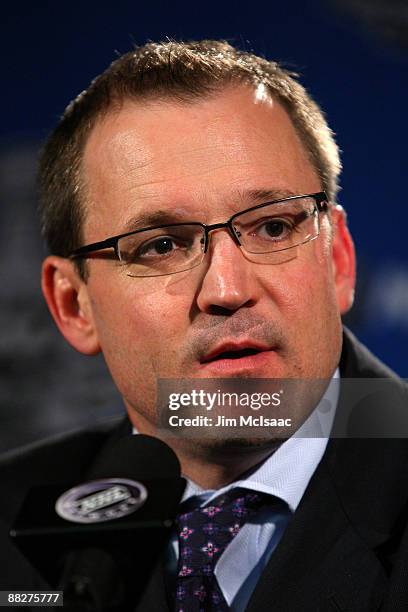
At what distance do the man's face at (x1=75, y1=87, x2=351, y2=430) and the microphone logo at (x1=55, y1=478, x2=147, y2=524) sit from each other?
457mm

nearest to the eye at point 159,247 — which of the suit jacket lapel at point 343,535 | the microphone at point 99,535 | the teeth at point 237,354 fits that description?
the teeth at point 237,354

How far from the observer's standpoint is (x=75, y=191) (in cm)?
176

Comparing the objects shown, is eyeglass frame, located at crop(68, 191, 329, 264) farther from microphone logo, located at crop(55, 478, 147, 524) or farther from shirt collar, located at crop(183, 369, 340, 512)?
microphone logo, located at crop(55, 478, 147, 524)

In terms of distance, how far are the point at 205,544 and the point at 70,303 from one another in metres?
0.73

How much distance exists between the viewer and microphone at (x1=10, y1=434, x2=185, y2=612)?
2.77 ft

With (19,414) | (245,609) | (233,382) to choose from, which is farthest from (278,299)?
(19,414)

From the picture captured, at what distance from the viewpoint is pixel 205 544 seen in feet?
4.40

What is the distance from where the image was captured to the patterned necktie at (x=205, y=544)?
4.27ft

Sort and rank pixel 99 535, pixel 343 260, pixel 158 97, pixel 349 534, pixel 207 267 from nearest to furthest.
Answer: pixel 99 535
pixel 349 534
pixel 207 267
pixel 158 97
pixel 343 260

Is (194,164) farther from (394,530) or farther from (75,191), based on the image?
→ (394,530)

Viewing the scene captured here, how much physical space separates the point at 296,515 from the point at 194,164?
0.69 metres

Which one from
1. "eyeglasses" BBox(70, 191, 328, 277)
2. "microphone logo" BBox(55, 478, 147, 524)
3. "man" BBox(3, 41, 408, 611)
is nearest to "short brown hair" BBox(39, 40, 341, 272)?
"man" BBox(3, 41, 408, 611)

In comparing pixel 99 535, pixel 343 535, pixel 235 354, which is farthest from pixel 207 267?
pixel 99 535

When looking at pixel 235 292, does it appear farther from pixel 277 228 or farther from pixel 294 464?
pixel 294 464
